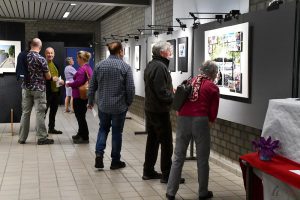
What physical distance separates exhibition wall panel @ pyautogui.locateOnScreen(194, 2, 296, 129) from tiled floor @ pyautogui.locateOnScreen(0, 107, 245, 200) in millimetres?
839

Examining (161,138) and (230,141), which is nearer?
(161,138)

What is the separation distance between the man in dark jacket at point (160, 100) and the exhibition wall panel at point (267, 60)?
81cm

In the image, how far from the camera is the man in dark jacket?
4.25 m

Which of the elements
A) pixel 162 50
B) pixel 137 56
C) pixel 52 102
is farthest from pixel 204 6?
pixel 52 102

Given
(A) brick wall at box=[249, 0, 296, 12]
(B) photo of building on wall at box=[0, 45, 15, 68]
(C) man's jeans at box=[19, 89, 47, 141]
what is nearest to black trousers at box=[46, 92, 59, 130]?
(C) man's jeans at box=[19, 89, 47, 141]

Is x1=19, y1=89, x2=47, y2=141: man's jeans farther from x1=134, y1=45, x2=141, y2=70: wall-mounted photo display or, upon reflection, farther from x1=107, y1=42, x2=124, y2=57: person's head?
x1=134, y1=45, x2=141, y2=70: wall-mounted photo display

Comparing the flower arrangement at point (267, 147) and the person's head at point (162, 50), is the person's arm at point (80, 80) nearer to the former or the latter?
the person's head at point (162, 50)

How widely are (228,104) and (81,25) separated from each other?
11.4 meters

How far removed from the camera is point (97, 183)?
4.56 m

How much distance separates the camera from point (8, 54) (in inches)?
318

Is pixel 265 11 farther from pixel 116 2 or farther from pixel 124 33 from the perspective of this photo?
pixel 124 33

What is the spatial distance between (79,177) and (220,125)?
197cm

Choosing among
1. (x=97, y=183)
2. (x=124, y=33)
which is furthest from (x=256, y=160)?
(x=124, y=33)

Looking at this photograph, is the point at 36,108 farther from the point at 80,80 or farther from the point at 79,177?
the point at 79,177
